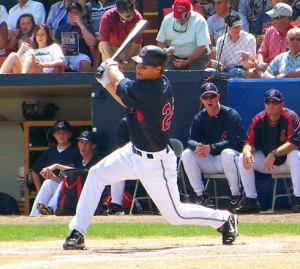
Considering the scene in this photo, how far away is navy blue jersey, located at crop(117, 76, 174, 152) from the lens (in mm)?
7094

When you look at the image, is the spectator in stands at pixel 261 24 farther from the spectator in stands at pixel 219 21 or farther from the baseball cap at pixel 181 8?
the baseball cap at pixel 181 8

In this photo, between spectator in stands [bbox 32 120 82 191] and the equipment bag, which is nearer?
the equipment bag

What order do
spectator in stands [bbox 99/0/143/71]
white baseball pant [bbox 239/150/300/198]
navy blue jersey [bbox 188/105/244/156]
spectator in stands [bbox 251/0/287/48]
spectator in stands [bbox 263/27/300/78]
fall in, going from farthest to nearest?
1. spectator in stands [bbox 251/0/287/48]
2. spectator in stands [bbox 99/0/143/71]
3. spectator in stands [bbox 263/27/300/78]
4. navy blue jersey [bbox 188/105/244/156]
5. white baseball pant [bbox 239/150/300/198]

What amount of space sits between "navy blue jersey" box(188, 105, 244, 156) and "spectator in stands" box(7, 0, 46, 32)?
12.6 ft

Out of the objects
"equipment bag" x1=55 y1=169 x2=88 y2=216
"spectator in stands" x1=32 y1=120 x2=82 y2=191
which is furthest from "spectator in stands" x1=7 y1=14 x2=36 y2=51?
"equipment bag" x1=55 y1=169 x2=88 y2=216

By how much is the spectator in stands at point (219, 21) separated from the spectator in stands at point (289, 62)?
4.44 ft

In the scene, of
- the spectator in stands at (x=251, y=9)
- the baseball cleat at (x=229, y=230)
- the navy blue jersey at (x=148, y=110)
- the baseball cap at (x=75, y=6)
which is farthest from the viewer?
the baseball cap at (x=75, y=6)

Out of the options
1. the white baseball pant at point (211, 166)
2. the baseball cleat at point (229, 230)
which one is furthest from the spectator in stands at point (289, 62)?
the baseball cleat at point (229, 230)

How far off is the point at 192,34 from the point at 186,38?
3.9 inches

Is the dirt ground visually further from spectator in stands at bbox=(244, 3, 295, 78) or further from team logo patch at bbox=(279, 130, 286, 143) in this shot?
spectator in stands at bbox=(244, 3, 295, 78)

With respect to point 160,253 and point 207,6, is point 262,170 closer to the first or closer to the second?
point 207,6

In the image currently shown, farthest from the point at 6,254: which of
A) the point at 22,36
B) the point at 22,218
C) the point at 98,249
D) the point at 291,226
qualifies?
the point at 22,36

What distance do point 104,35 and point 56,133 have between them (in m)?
1.49

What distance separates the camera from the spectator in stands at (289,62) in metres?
11.4
